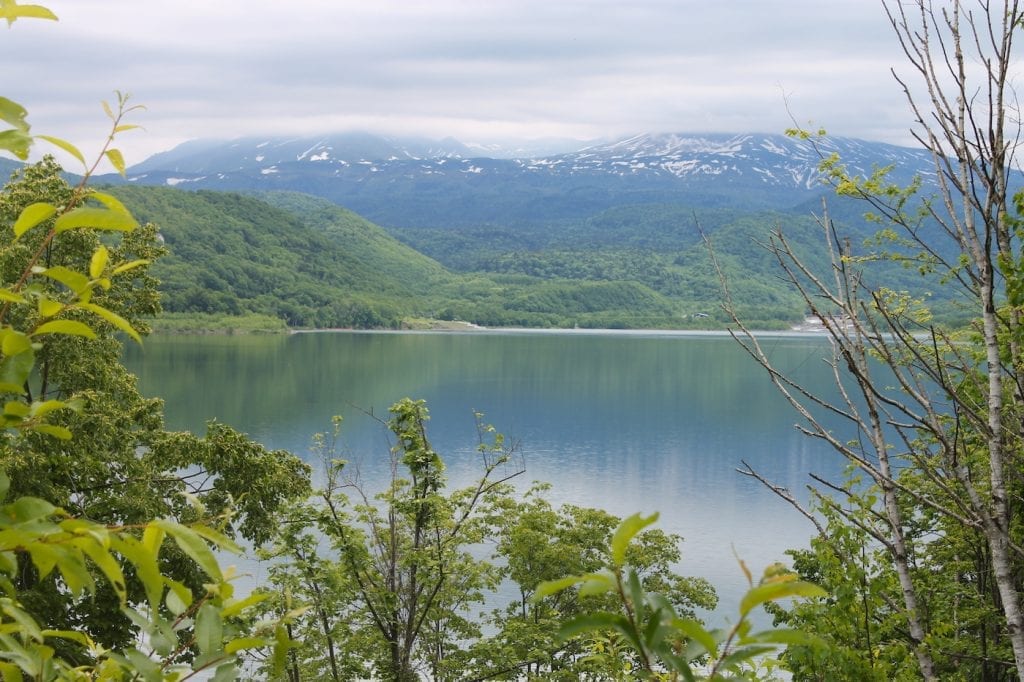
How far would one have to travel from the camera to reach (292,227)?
190m

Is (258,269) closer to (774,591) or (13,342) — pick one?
(13,342)

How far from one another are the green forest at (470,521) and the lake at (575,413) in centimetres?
207

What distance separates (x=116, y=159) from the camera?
1571 mm

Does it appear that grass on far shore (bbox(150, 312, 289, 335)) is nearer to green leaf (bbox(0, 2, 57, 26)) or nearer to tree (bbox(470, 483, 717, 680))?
tree (bbox(470, 483, 717, 680))

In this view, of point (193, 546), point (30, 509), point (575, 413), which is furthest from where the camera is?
point (575, 413)

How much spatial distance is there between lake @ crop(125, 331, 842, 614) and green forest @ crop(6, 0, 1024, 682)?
2.07 meters

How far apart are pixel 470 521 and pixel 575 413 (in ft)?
169

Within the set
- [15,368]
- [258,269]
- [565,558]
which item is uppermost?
[15,368]

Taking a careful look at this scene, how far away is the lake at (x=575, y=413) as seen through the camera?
123 ft

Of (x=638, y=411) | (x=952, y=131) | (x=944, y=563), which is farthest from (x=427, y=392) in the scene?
(x=952, y=131)

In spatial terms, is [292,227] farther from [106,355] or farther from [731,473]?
[106,355]

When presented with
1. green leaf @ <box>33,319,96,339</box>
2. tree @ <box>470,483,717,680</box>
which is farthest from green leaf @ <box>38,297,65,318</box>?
tree @ <box>470,483,717,680</box>

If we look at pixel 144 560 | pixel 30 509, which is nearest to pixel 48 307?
pixel 30 509

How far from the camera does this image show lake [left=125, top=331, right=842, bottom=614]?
37375mm
